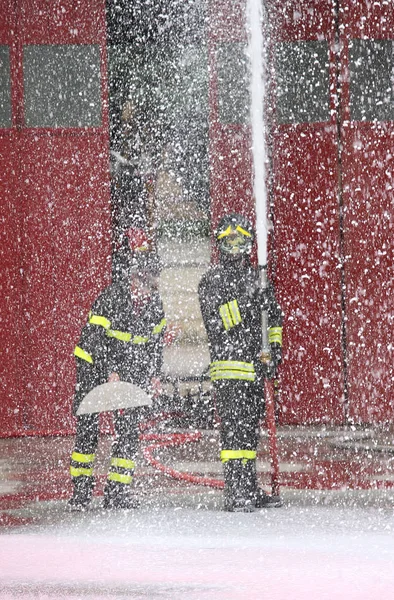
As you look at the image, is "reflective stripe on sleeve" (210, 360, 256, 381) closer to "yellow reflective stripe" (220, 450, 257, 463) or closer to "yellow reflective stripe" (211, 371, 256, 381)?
"yellow reflective stripe" (211, 371, 256, 381)

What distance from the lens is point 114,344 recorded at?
6.54 m

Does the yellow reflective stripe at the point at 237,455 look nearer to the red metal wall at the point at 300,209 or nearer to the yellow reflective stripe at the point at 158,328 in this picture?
the yellow reflective stripe at the point at 158,328

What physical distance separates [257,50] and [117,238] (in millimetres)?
2219

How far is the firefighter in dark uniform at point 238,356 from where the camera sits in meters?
6.30

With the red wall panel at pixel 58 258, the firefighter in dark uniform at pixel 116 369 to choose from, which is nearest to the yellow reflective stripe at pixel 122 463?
the firefighter in dark uniform at pixel 116 369

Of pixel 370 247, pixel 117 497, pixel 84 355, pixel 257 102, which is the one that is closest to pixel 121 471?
pixel 117 497

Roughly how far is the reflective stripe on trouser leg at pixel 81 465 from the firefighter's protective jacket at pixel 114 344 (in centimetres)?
27

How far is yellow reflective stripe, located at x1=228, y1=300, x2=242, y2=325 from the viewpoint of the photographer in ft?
20.8

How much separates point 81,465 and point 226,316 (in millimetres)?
1204

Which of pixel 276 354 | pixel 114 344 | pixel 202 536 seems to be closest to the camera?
pixel 202 536

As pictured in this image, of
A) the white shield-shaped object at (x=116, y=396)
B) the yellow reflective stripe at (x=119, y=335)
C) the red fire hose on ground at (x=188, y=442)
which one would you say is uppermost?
the yellow reflective stripe at (x=119, y=335)

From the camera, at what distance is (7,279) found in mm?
10008

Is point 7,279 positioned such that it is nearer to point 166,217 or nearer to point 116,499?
point 166,217

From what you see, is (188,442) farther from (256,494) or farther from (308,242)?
(256,494)
